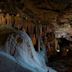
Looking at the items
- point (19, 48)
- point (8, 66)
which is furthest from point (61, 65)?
point (8, 66)

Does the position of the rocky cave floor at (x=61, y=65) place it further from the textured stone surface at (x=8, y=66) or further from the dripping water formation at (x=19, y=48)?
the textured stone surface at (x=8, y=66)

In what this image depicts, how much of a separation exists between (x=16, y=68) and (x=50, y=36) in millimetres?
13739

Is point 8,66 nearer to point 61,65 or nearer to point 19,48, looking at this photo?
point 19,48

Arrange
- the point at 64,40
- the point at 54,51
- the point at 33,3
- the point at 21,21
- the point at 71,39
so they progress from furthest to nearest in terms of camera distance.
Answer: the point at 64,40 < the point at 71,39 < the point at 54,51 < the point at 21,21 < the point at 33,3

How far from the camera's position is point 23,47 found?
31.0ft

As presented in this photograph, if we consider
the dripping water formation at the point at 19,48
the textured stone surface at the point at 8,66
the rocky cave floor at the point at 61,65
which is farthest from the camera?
the rocky cave floor at the point at 61,65

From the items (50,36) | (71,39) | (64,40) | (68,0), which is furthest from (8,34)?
(64,40)

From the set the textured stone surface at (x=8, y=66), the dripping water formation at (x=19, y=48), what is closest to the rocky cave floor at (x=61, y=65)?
the dripping water formation at (x=19, y=48)

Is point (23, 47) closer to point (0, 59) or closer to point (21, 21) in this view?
point (0, 59)

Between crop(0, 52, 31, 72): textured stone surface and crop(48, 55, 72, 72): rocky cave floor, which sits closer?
crop(0, 52, 31, 72): textured stone surface

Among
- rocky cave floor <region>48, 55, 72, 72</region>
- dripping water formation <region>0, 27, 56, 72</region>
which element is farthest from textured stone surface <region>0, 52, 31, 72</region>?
rocky cave floor <region>48, 55, 72, 72</region>

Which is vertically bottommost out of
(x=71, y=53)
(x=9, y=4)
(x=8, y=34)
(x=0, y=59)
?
(x=71, y=53)

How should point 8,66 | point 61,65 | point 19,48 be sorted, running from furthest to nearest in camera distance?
point 61,65, point 19,48, point 8,66

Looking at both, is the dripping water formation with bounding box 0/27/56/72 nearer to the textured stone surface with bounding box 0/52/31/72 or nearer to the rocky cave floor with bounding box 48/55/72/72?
the textured stone surface with bounding box 0/52/31/72
